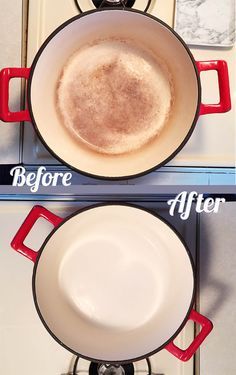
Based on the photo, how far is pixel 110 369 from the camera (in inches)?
30.5

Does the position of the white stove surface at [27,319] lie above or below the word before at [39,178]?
below

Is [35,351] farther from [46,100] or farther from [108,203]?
[46,100]

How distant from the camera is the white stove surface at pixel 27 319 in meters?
0.77

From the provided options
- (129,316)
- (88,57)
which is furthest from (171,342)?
(88,57)

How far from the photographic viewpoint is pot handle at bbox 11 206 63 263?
709 millimetres

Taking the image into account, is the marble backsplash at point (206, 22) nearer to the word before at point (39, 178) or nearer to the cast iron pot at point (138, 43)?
the cast iron pot at point (138, 43)

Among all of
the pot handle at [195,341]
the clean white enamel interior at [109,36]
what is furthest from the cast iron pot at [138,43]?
the pot handle at [195,341]

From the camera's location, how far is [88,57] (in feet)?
2.50

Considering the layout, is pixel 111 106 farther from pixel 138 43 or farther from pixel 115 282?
pixel 115 282

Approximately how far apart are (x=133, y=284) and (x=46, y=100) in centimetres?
31

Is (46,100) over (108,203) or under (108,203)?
over

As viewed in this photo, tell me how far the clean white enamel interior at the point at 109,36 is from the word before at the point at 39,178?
0.04m

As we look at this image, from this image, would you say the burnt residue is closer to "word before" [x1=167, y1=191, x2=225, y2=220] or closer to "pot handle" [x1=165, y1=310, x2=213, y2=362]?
"word before" [x1=167, y1=191, x2=225, y2=220]

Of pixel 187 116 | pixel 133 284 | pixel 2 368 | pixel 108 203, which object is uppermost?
pixel 187 116
